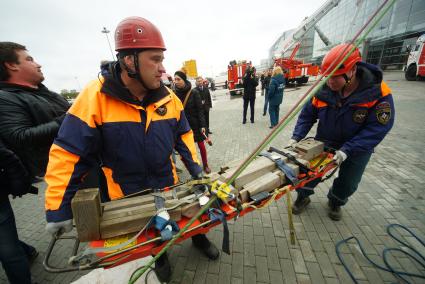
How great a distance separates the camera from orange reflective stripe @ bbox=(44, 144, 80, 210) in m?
1.26

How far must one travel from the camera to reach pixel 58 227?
1283 mm

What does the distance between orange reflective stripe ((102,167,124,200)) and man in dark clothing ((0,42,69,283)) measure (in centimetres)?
68

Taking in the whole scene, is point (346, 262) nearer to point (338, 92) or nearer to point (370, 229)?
point (370, 229)


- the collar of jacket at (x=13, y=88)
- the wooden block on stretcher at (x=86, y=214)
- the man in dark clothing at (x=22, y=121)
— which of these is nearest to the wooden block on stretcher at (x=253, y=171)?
the wooden block on stretcher at (x=86, y=214)

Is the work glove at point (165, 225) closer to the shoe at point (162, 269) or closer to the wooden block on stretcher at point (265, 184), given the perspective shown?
the wooden block on stretcher at point (265, 184)

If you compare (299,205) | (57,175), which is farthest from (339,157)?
(57,175)

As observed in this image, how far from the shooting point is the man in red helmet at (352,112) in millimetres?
1992

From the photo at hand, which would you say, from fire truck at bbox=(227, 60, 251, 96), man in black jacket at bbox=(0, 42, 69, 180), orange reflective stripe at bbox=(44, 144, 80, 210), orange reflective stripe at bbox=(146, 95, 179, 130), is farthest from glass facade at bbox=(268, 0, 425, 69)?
orange reflective stripe at bbox=(44, 144, 80, 210)

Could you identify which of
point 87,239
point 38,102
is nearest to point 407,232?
point 87,239

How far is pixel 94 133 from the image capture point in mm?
1421

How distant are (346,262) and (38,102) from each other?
145 inches

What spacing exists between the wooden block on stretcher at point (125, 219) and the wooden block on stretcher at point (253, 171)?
2.04ft

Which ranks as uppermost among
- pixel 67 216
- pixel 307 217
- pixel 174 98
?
pixel 174 98

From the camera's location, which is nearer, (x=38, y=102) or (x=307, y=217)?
(x=38, y=102)
